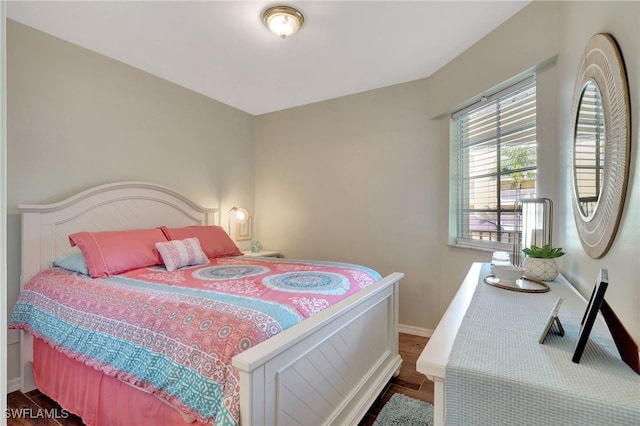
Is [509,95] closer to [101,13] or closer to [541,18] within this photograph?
[541,18]

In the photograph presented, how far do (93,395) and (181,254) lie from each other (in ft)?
3.26

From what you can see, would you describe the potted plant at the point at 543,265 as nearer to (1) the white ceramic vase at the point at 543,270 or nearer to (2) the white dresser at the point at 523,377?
(1) the white ceramic vase at the point at 543,270

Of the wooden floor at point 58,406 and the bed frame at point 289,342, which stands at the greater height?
the bed frame at point 289,342

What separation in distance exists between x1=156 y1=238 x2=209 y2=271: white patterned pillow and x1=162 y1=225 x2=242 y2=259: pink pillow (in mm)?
224

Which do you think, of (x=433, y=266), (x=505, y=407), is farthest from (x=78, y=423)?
(x=433, y=266)

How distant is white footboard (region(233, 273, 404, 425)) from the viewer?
40.9 inches

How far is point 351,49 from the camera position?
2.45 m

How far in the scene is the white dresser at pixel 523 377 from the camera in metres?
0.55

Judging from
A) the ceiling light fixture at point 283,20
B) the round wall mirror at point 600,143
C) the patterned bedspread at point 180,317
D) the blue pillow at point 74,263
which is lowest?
the patterned bedspread at point 180,317

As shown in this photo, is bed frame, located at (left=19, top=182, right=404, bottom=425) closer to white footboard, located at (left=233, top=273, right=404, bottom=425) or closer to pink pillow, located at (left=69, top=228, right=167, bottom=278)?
white footboard, located at (left=233, top=273, right=404, bottom=425)

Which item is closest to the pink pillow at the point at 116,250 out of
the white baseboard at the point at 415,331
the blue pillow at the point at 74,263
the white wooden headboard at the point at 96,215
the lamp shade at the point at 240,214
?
the blue pillow at the point at 74,263

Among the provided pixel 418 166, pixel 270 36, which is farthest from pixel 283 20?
pixel 418 166

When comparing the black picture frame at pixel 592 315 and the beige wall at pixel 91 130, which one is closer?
the black picture frame at pixel 592 315

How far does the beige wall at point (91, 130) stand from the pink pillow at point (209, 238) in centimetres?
57
